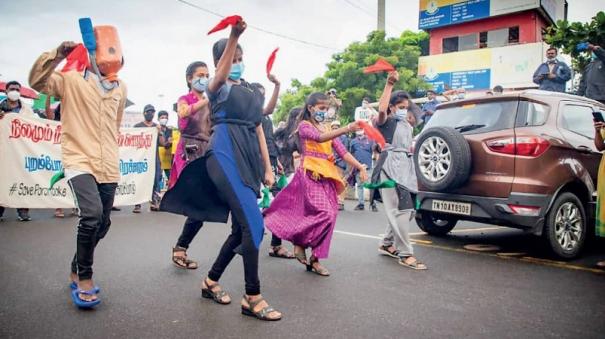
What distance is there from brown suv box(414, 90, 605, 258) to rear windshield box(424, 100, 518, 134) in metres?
0.01

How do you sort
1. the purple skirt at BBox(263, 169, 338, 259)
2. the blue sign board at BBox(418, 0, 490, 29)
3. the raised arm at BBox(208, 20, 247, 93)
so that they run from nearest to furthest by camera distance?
the raised arm at BBox(208, 20, 247, 93) → the purple skirt at BBox(263, 169, 338, 259) → the blue sign board at BBox(418, 0, 490, 29)

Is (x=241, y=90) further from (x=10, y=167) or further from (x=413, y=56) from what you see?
(x=413, y=56)

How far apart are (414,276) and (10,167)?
674cm

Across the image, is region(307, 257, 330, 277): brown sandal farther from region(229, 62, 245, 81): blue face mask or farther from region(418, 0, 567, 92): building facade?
region(418, 0, 567, 92): building facade

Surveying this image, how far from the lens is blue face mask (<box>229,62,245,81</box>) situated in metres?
3.45

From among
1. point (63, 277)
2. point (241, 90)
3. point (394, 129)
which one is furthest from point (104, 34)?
point (394, 129)

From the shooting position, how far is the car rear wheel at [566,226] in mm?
5113

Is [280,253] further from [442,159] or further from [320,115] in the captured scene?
[442,159]

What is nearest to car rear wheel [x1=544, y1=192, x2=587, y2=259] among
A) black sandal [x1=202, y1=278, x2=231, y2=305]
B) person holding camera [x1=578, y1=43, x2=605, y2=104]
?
black sandal [x1=202, y1=278, x2=231, y2=305]

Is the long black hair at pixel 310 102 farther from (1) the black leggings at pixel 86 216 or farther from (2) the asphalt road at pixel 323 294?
(1) the black leggings at pixel 86 216

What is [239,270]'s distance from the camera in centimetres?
461

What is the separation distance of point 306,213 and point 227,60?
194cm

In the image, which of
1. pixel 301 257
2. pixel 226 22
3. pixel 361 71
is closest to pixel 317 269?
pixel 301 257

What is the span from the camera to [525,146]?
510 centimetres
